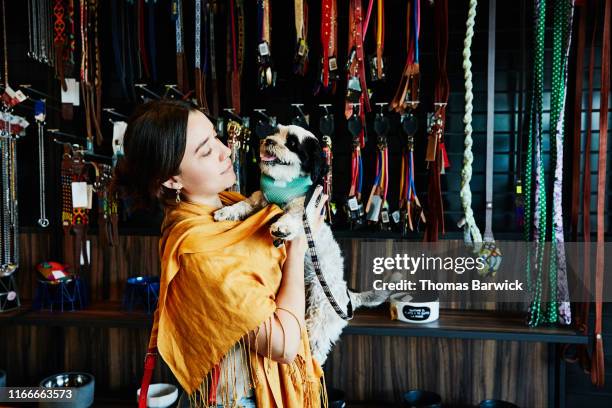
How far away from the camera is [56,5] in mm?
1862

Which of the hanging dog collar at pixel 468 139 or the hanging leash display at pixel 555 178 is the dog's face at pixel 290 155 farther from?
the hanging leash display at pixel 555 178

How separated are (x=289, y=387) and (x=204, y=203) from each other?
1.66 feet

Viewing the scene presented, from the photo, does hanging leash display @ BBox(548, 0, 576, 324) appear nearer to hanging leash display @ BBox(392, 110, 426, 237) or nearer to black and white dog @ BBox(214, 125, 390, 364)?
hanging leash display @ BBox(392, 110, 426, 237)

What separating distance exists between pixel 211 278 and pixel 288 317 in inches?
7.6

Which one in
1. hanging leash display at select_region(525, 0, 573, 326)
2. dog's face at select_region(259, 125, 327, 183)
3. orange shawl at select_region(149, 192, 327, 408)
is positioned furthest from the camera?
hanging leash display at select_region(525, 0, 573, 326)

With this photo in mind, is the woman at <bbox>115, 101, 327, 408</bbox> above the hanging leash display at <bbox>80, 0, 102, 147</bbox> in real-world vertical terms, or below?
below

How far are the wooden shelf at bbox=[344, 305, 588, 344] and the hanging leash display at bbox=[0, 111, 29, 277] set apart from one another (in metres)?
1.51

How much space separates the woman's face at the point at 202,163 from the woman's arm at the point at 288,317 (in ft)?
0.76

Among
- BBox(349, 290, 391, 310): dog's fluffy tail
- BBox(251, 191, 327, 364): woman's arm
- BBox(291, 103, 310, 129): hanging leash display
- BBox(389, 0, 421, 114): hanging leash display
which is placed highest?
BBox(389, 0, 421, 114): hanging leash display

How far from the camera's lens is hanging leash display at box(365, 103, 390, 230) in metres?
1.77

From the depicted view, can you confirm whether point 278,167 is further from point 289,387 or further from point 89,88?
point 89,88

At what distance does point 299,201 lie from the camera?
3.53 ft

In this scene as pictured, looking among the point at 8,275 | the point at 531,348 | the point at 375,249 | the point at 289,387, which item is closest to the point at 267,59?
the point at 375,249

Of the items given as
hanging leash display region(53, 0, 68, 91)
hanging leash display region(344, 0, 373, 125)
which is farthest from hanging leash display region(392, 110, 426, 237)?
hanging leash display region(53, 0, 68, 91)
